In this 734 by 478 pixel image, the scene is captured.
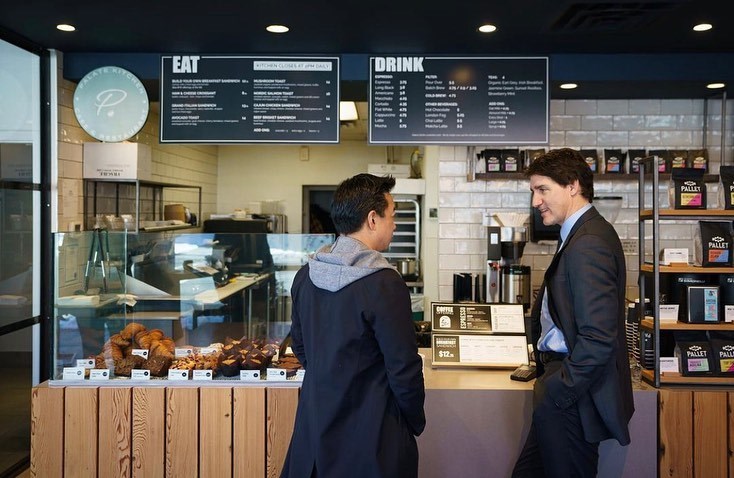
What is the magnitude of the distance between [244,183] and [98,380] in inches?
231

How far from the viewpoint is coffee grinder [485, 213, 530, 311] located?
430 cm

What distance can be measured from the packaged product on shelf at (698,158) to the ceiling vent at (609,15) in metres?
1.73

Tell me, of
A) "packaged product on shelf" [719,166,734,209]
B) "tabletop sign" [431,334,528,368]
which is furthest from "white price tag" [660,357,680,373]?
"packaged product on shelf" [719,166,734,209]

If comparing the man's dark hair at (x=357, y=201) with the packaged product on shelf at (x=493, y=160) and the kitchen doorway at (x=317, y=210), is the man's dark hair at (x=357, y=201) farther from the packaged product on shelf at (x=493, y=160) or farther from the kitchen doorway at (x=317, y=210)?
the kitchen doorway at (x=317, y=210)

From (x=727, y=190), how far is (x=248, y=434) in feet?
7.68

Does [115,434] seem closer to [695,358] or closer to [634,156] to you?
[695,358]

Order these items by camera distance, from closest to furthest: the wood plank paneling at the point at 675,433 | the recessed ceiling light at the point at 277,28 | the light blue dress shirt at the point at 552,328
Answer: the light blue dress shirt at the point at 552,328 < the wood plank paneling at the point at 675,433 < the recessed ceiling light at the point at 277,28

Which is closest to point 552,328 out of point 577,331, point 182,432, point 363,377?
point 577,331

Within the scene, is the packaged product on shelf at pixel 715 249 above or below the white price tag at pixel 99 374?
above

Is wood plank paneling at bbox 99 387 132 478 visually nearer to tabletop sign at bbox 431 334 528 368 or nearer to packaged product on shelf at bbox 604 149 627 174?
tabletop sign at bbox 431 334 528 368

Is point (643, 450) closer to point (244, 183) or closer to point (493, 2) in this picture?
point (493, 2)

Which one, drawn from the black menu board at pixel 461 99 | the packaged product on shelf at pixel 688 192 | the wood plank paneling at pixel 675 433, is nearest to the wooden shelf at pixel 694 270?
the packaged product on shelf at pixel 688 192

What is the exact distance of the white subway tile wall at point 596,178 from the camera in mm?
4820

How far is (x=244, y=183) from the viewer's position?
858 cm
